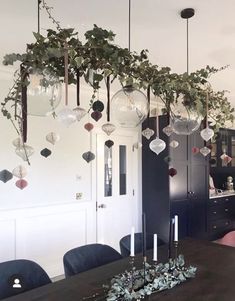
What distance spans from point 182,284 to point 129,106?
1160 millimetres

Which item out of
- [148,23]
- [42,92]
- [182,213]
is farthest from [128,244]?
[182,213]

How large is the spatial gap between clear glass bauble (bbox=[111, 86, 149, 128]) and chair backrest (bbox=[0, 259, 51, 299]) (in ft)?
3.84

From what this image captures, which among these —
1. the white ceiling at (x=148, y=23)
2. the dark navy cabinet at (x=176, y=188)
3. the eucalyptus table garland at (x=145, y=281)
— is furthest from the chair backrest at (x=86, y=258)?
the dark navy cabinet at (x=176, y=188)

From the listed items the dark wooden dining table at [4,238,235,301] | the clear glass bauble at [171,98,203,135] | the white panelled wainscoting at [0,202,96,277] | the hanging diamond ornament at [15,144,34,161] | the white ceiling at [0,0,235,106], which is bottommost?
the white panelled wainscoting at [0,202,96,277]

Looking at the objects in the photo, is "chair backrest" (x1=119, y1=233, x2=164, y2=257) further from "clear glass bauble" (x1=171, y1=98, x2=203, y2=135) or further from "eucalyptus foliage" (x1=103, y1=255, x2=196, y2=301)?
"clear glass bauble" (x1=171, y1=98, x2=203, y2=135)

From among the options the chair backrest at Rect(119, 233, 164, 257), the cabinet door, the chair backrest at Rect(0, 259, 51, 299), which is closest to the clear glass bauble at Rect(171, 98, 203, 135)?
the chair backrest at Rect(119, 233, 164, 257)

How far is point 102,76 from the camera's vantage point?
1.67m

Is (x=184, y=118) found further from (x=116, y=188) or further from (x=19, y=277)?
(x=116, y=188)

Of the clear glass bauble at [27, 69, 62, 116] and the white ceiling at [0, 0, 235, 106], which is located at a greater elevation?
the white ceiling at [0, 0, 235, 106]

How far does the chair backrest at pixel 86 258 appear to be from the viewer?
7.02ft

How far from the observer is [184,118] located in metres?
2.32

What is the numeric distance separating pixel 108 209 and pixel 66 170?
99 cm

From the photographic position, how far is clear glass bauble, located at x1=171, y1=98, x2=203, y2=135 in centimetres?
228

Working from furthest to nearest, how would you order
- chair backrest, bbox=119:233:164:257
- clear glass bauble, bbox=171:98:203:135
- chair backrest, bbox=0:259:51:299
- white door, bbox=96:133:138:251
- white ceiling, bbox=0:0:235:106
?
white door, bbox=96:133:138:251
chair backrest, bbox=119:233:164:257
clear glass bauble, bbox=171:98:203:135
white ceiling, bbox=0:0:235:106
chair backrest, bbox=0:259:51:299
